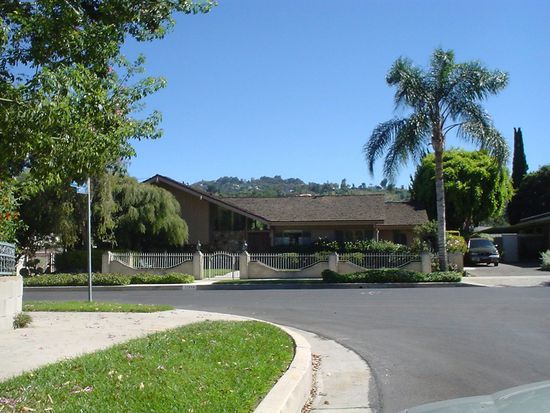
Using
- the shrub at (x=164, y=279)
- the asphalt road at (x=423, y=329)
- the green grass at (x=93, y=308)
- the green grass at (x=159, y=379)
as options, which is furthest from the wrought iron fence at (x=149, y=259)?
the green grass at (x=159, y=379)

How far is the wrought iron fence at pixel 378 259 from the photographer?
29672mm

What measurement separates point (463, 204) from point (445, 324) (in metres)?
34.4

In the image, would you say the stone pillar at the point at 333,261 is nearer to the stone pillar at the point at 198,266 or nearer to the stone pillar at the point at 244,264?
the stone pillar at the point at 244,264

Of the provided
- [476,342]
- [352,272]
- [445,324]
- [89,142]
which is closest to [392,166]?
[352,272]

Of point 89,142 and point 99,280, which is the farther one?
point 99,280

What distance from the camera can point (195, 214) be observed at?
1649 inches

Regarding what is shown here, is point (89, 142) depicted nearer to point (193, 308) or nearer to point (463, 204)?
point (193, 308)

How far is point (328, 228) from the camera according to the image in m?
39.8

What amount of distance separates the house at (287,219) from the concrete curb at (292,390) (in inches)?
1165

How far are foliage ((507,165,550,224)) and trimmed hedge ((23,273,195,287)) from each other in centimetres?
4077

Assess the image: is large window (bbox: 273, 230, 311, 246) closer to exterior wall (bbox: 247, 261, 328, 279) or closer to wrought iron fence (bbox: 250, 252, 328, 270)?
wrought iron fence (bbox: 250, 252, 328, 270)

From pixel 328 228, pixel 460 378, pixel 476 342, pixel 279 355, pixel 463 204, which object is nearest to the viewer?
pixel 460 378

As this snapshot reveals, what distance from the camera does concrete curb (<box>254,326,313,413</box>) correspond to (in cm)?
632

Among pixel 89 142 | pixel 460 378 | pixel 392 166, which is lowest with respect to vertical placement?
pixel 460 378
